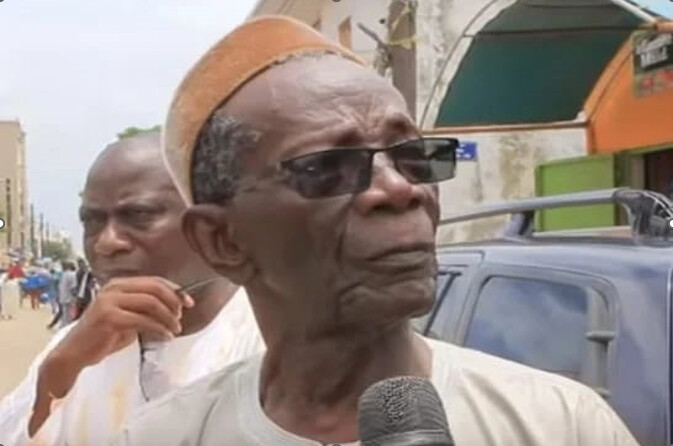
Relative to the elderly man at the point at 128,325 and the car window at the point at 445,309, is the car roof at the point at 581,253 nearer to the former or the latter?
the car window at the point at 445,309

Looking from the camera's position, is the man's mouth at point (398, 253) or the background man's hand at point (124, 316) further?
the background man's hand at point (124, 316)

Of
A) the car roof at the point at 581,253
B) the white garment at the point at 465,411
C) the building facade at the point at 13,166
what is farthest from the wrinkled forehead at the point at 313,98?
the building facade at the point at 13,166

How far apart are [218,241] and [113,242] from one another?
2.83 feet

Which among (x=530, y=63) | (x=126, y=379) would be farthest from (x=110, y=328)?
(x=530, y=63)

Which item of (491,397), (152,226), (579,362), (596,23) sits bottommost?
(579,362)

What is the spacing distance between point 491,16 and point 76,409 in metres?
9.19

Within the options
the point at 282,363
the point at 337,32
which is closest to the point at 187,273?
the point at 282,363

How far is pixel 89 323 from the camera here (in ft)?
8.32

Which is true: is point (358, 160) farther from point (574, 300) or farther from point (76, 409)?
point (574, 300)

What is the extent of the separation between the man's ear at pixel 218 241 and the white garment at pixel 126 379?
0.65 metres

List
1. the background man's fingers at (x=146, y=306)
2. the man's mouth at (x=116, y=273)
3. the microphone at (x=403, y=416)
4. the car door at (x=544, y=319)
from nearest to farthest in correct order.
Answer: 1. the microphone at (x=403, y=416)
2. the background man's fingers at (x=146, y=306)
3. the man's mouth at (x=116, y=273)
4. the car door at (x=544, y=319)

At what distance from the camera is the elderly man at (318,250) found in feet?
5.73

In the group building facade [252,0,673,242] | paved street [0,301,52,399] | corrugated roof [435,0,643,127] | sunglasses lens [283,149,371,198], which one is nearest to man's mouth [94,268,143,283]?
sunglasses lens [283,149,371,198]

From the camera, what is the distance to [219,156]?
192 cm
